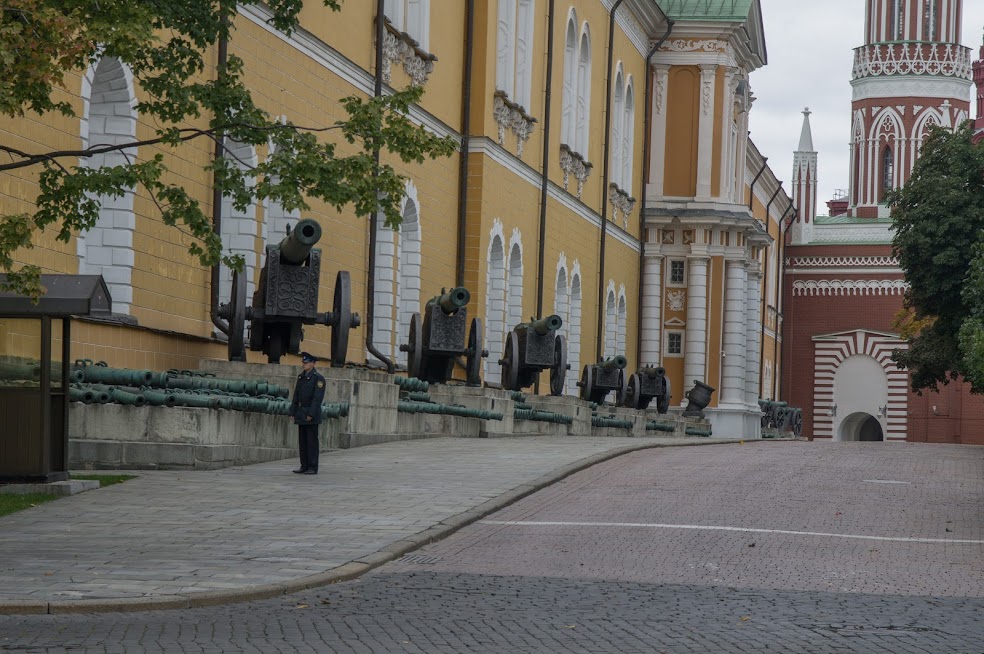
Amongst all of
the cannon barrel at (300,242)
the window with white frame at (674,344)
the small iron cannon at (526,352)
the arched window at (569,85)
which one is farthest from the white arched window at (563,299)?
the cannon barrel at (300,242)

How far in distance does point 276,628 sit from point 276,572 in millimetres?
2054

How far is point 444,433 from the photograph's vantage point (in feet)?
94.2

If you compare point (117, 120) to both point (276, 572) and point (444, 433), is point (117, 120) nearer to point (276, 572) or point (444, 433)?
point (444, 433)

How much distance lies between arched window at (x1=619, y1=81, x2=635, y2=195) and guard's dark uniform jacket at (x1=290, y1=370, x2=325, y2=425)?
39173 mm

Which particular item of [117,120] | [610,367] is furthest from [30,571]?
[610,367]

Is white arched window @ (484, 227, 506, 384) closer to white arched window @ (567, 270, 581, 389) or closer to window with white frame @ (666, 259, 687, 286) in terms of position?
white arched window @ (567, 270, 581, 389)

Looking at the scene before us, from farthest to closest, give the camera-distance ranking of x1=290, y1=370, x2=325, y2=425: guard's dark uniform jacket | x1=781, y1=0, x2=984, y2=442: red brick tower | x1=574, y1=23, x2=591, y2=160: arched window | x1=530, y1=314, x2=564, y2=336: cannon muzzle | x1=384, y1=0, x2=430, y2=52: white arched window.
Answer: x1=781, y1=0, x2=984, y2=442: red brick tower < x1=574, y1=23, x2=591, y2=160: arched window < x1=530, y1=314, x2=564, y2=336: cannon muzzle < x1=384, y1=0, x2=430, y2=52: white arched window < x1=290, y1=370, x2=325, y2=425: guard's dark uniform jacket

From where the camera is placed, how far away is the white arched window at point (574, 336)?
51.5m

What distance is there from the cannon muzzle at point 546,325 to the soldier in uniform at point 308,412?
1635 cm

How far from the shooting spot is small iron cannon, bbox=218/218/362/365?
22812 millimetres

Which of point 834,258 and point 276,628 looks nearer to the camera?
point 276,628

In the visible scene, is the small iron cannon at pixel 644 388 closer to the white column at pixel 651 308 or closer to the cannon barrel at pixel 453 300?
the white column at pixel 651 308

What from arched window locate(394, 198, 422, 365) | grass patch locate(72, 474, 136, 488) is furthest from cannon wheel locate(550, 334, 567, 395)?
grass patch locate(72, 474, 136, 488)

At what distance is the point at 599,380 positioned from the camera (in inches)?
1805
